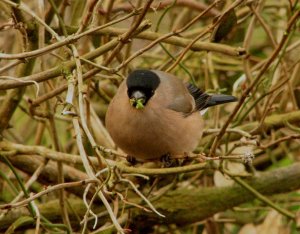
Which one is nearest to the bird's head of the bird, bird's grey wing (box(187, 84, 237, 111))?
the bird

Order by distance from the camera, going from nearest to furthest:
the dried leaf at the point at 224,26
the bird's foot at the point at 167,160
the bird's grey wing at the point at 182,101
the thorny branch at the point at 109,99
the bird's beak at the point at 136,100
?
the thorny branch at the point at 109,99, the dried leaf at the point at 224,26, the bird's beak at the point at 136,100, the bird's foot at the point at 167,160, the bird's grey wing at the point at 182,101

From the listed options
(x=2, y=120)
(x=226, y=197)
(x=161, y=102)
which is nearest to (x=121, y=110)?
(x=161, y=102)

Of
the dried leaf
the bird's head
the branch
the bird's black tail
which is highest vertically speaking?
the bird's black tail

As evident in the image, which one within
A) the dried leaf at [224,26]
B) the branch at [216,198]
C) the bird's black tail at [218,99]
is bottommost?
the branch at [216,198]

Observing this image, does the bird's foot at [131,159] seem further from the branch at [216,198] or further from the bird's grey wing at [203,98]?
the bird's grey wing at [203,98]

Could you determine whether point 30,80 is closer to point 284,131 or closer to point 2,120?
point 2,120

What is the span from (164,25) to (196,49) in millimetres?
1481

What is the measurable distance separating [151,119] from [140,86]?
0.21 m

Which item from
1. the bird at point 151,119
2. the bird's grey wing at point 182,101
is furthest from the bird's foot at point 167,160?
the bird's grey wing at point 182,101

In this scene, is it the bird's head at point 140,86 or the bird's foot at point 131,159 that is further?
the bird's foot at point 131,159

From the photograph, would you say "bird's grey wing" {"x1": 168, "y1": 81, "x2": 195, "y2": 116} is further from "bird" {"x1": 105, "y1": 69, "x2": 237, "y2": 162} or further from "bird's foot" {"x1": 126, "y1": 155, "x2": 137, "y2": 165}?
"bird's foot" {"x1": 126, "y1": 155, "x2": 137, "y2": 165}

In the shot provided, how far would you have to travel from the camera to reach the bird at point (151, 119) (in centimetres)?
297

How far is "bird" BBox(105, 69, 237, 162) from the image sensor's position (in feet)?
9.75

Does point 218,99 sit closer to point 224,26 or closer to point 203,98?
point 203,98
